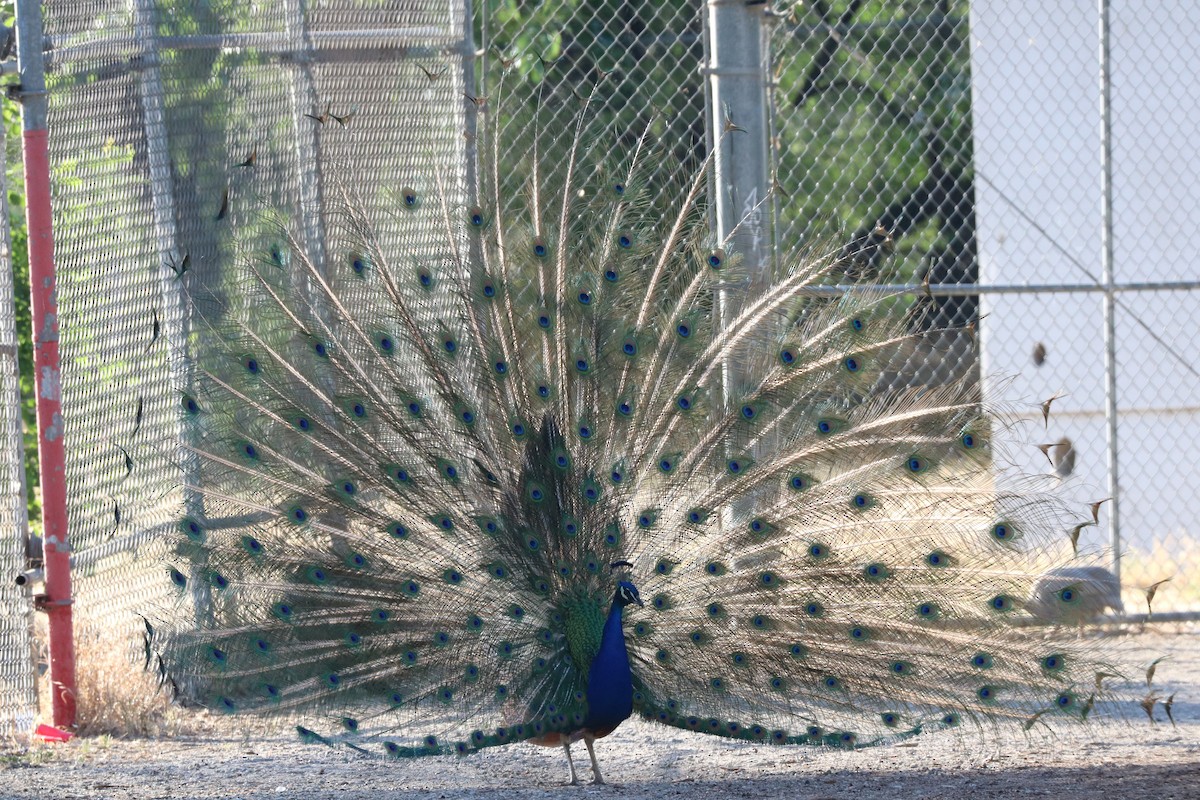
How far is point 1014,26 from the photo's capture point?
858cm

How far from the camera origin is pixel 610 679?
15.0 ft

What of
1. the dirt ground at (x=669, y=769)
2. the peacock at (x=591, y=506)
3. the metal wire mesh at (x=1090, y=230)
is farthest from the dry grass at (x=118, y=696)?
the metal wire mesh at (x=1090, y=230)

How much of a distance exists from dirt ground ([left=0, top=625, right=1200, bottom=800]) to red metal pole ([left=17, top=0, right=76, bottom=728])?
60cm

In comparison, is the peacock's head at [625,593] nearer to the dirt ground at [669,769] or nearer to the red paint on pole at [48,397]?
the dirt ground at [669,769]

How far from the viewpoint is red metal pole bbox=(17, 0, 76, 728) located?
220 inches

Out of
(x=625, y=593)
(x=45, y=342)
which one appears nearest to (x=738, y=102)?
(x=625, y=593)

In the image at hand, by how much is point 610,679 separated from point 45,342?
2791 millimetres

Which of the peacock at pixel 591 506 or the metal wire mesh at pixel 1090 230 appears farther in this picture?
the metal wire mesh at pixel 1090 230

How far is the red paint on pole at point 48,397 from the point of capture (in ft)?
18.4

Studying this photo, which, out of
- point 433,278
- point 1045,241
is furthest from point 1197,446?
point 433,278

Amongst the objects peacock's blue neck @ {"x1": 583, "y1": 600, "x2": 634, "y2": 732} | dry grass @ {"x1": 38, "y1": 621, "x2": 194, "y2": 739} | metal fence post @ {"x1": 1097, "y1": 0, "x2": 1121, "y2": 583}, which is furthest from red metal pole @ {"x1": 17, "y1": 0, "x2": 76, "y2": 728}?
metal fence post @ {"x1": 1097, "y1": 0, "x2": 1121, "y2": 583}

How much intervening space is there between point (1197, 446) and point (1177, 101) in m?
2.08

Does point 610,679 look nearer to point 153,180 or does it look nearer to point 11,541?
point 11,541

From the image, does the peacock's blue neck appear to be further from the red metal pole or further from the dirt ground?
the red metal pole
